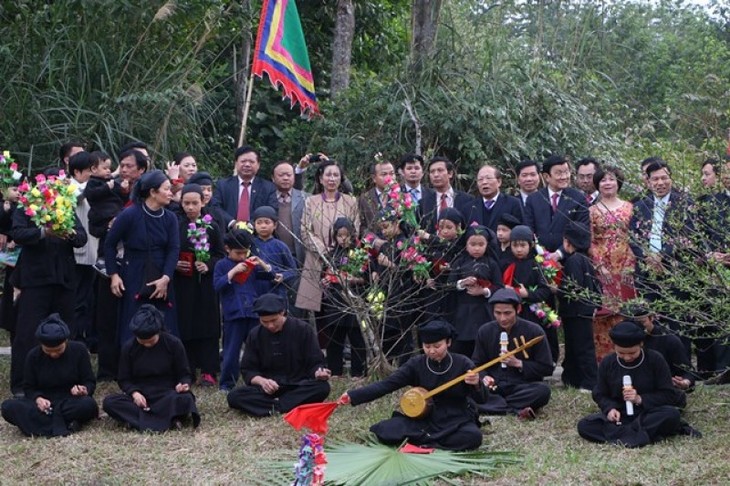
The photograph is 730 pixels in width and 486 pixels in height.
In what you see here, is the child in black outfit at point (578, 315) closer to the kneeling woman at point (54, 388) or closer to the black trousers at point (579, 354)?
the black trousers at point (579, 354)

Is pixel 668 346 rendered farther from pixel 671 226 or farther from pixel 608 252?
pixel 608 252

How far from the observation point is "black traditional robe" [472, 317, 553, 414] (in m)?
9.01

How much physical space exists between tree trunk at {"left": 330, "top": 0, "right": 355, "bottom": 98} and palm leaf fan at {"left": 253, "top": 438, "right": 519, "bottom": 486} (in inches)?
324

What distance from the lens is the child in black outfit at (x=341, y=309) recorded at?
32.4 feet

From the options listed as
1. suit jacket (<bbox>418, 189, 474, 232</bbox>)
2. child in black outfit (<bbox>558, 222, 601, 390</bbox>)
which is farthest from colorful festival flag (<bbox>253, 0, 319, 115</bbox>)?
child in black outfit (<bbox>558, 222, 601, 390</bbox>)

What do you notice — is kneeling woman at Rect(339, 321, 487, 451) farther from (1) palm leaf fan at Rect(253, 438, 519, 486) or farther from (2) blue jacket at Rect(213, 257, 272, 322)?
(2) blue jacket at Rect(213, 257, 272, 322)

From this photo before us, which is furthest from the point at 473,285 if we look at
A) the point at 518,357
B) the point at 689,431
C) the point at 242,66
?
the point at 242,66

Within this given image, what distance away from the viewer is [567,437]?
8.32 m

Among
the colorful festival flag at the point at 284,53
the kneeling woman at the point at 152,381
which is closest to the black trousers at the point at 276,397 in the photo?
the kneeling woman at the point at 152,381

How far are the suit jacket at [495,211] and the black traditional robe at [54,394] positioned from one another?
3.61 m

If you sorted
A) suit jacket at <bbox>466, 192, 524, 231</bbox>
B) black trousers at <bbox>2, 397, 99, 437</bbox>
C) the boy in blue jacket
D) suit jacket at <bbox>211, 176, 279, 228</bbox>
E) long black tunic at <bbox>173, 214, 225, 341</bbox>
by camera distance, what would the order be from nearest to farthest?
black trousers at <bbox>2, 397, 99, 437</bbox> < the boy in blue jacket < long black tunic at <bbox>173, 214, 225, 341</bbox> < suit jacket at <bbox>466, 192, 524, 231</bbox> < suit jacket at <bbox>211, 176, 279, 228</bbox>

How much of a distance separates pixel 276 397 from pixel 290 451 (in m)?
1.12

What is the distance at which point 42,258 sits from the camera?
31.6ft

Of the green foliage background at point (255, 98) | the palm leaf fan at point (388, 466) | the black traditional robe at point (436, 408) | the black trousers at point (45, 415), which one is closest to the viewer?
the palm leaf fan at point (388, 466)
